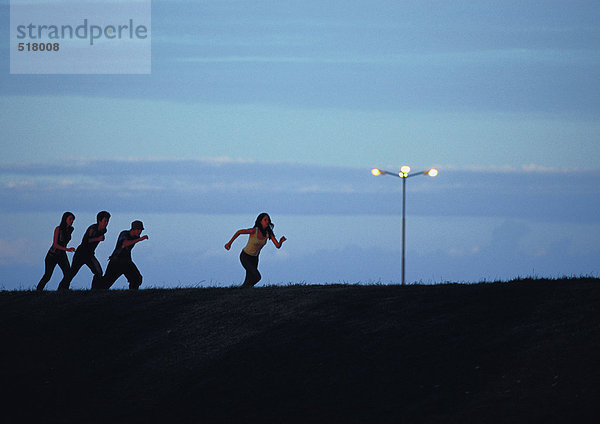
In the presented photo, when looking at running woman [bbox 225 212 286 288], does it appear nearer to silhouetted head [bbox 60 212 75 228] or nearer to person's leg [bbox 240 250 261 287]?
person's leg [bbox 240 250 261 287]

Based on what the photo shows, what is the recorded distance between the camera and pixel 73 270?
2417 cm

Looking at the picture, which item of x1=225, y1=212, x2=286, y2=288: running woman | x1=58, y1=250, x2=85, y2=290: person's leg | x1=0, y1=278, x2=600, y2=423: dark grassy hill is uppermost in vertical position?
x1=225, y1=212, x2=286, y2=288: running woman

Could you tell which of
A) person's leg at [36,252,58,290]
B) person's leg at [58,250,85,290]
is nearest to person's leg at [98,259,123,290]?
person's leg at [58,250,85,290]

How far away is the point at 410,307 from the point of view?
18.3 m

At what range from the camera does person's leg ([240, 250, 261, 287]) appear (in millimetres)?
22766

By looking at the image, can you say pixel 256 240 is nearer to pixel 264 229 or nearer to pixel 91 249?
pixel 264 229

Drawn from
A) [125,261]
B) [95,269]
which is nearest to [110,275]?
[95,269]

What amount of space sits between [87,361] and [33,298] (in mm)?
5360

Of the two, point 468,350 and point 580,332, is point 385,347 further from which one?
point 580,332

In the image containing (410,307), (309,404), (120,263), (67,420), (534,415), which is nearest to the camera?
(534,415)

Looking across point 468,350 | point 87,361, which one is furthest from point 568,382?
point 87,361

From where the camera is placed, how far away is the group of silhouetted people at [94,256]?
23250 mm

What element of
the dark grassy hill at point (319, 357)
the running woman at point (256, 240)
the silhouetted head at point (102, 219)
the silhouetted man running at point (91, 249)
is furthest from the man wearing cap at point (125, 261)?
the running woman at point (256, 240)

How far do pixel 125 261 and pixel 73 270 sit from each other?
1.58m
